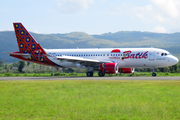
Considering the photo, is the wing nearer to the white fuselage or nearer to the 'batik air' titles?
the white fuselage

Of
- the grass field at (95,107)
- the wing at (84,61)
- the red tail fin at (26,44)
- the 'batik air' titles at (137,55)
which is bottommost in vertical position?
the grass field at (95,107)

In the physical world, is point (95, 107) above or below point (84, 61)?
below

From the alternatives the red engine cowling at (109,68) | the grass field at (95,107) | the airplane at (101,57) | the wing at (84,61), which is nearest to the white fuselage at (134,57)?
the airplane at (101,57)

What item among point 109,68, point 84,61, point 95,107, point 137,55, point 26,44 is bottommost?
point 95,107

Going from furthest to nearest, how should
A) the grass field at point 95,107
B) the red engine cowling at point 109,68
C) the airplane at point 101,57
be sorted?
the airplane at point 101,57 < the red engine cowling at point 109,68 < the grass field at point 95,107

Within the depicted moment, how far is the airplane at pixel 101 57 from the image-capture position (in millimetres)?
36688

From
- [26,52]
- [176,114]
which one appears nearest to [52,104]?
[176,114]

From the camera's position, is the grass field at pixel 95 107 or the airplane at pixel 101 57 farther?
the airplane at pixel 101 57

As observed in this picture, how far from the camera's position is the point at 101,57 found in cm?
3959

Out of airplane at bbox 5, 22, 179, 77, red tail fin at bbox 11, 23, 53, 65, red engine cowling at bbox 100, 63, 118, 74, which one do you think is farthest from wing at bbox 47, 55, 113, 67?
red tail fin at bbox 11, 23, 53, 65

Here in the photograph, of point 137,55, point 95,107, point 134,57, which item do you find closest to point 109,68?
point 134,57

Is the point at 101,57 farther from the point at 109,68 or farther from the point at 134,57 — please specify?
the point at 134,57

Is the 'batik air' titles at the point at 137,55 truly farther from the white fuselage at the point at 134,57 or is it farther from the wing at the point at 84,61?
the wing at the point at 84,61

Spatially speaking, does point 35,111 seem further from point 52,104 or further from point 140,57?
point 140,57
